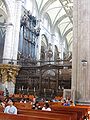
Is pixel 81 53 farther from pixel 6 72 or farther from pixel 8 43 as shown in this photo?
pixel 8 43

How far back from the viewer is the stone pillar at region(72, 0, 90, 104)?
13.3 meters

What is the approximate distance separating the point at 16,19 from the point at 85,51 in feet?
41.2

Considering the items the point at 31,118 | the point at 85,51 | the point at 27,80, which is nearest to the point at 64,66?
the point at 27,80

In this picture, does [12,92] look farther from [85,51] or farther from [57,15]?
[57,15]

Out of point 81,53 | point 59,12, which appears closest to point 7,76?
point 81,53

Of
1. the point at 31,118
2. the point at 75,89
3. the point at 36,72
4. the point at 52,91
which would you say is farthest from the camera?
the point at 36,72

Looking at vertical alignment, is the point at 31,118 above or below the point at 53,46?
below

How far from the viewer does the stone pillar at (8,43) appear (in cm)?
2279

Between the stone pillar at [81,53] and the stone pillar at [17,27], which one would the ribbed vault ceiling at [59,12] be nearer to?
the stone pillar at [17,27]

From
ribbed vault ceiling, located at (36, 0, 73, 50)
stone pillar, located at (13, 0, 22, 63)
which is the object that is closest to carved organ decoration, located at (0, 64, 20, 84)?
stone pillar, located at (13, 0, 22, 63)

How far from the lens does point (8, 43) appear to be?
23.1m

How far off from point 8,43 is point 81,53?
1127cm

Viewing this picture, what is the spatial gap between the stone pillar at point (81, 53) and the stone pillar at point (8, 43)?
10015 mm

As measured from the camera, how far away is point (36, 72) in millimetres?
22172
